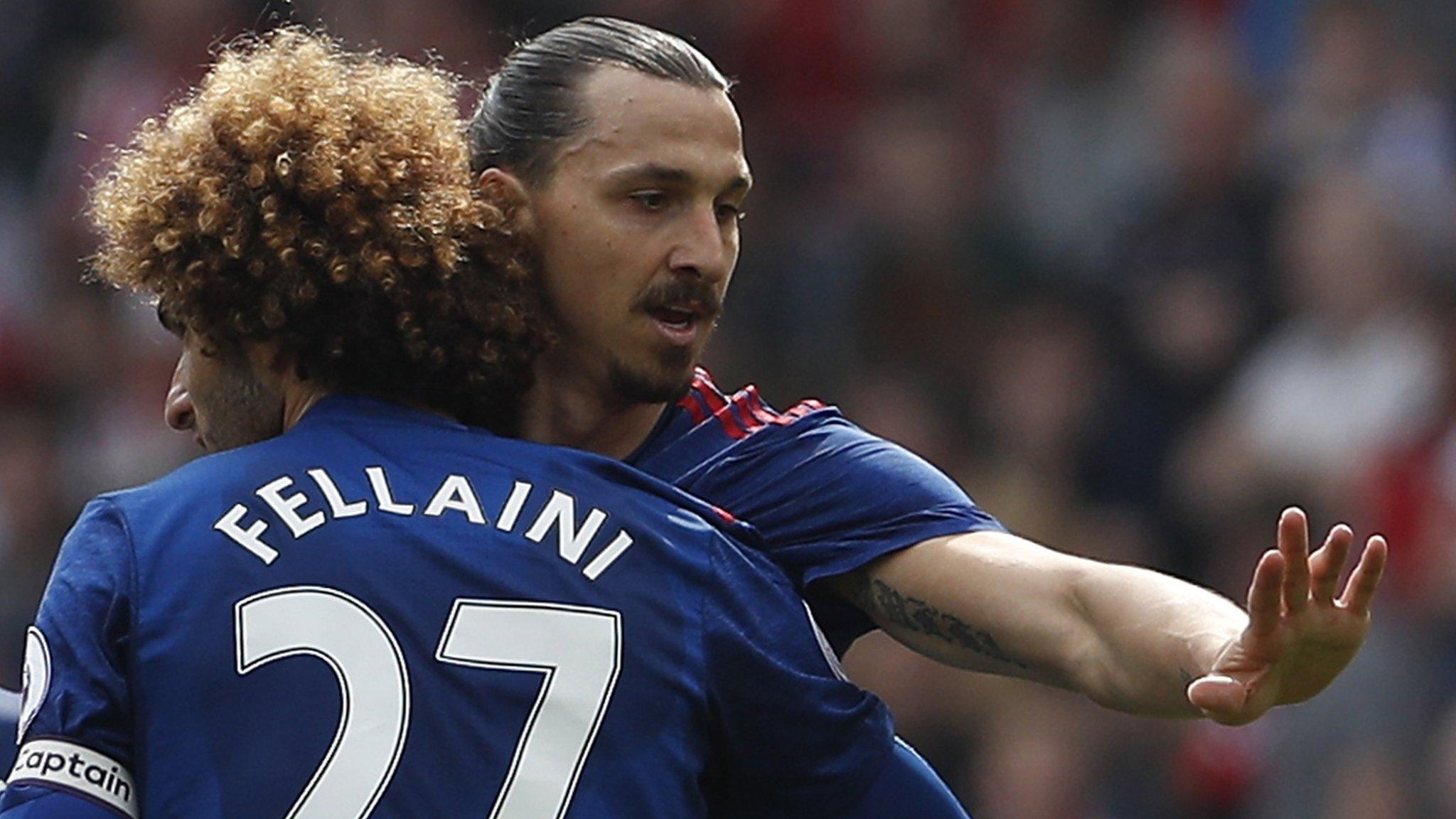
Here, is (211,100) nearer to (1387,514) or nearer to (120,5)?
(1387,514)

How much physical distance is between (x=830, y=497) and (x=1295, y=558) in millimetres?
832

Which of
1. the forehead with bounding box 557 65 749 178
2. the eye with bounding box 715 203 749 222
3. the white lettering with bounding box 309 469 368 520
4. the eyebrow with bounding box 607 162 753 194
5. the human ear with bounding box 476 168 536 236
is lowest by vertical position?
the white lettering with bounding box 309 469 368 520

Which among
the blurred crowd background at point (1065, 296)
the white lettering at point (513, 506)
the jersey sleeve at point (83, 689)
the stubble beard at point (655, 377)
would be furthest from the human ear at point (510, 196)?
the blurred crowd background at point (1065, 296)

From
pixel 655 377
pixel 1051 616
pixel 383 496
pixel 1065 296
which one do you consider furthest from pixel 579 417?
pixel 1065 296

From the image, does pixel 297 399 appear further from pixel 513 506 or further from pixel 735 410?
pixel 735 410

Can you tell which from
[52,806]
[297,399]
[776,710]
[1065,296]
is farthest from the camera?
[1065,296]

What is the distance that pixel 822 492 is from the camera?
340 centimetres

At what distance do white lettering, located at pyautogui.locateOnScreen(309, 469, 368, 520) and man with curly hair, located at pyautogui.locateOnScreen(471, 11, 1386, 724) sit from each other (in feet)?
1.89

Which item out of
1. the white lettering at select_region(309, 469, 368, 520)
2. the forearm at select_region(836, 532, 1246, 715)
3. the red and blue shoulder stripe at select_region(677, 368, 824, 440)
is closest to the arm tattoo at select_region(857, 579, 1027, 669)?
the forearm at select_region(836, 532, 1246, 715)

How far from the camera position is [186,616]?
3.01 meters

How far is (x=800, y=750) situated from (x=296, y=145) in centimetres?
102

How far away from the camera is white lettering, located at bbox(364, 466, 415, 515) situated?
309 cm

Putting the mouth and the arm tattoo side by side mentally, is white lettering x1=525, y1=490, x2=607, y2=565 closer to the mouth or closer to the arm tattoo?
the arm tattoo

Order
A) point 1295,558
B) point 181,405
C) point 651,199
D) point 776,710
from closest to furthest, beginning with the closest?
point 1295,558
point 776,710
point 181,405
point 651,199
